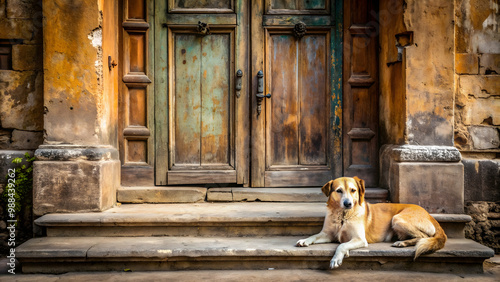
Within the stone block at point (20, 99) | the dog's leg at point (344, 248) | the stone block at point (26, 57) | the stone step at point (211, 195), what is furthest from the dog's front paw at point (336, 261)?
the stone block at point (26, 57)

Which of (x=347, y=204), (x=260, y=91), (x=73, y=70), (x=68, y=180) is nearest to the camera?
(x=347, y=204)

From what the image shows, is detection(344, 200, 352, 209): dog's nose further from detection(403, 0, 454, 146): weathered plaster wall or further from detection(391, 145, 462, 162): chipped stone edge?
detection(403, 0, 454, 146): weathered plaster wall

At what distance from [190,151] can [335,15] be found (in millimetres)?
2438

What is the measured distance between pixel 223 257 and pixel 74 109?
7.22 feet

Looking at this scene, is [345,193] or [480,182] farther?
[480,182]

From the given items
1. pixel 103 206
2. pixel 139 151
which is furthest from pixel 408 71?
pixel 103 206

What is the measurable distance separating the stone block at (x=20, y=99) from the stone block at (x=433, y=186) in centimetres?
402

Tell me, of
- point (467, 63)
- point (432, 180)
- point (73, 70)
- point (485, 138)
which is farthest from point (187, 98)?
point (485, 138)

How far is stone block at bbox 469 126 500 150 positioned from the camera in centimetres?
432

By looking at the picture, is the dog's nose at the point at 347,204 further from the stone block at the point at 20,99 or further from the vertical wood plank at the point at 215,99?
the stone block at the point at 20,99

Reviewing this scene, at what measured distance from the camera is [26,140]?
4230 mm

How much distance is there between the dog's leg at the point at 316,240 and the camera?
11.0ft

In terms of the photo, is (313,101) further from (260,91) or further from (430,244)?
(430,244)

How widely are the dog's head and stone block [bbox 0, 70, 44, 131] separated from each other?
3.24 metres
